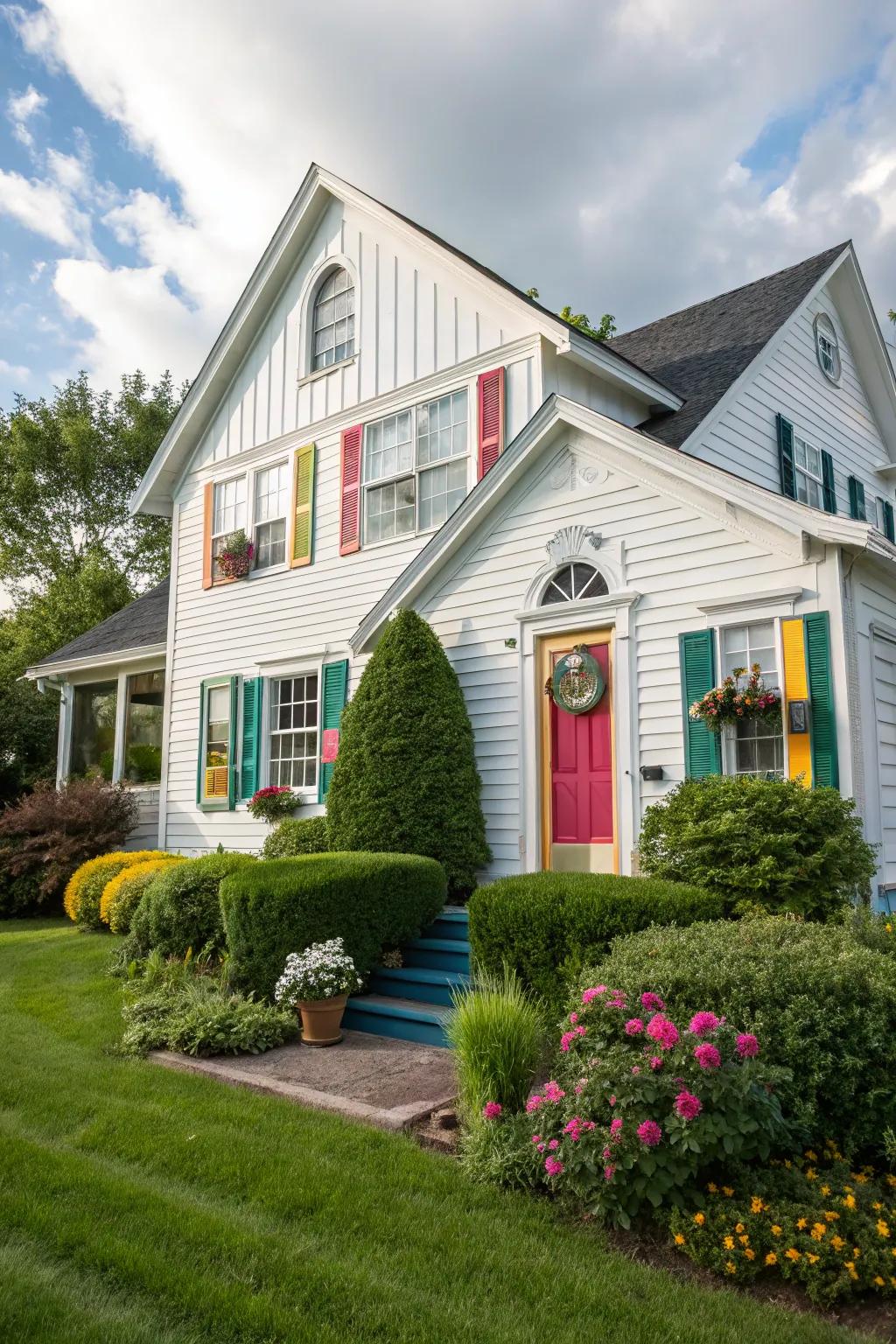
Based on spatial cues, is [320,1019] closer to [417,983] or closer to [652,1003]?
[417,983]

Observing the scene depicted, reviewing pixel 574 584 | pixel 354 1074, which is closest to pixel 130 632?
pixel 574 584

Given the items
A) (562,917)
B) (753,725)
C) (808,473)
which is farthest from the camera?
(808,473)

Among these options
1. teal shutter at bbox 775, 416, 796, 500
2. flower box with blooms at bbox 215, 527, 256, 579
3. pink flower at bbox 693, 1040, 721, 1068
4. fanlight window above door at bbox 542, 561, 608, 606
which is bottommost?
pink flower at bbox 693, 1040, 721, 1068

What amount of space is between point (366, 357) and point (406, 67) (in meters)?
4.05

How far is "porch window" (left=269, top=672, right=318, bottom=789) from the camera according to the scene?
1220 cm

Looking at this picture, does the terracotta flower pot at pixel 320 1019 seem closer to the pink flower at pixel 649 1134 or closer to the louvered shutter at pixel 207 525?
the pink flower at pixel 649 1134

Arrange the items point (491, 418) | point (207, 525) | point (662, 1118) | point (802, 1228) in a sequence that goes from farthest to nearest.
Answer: point (207, 525) → point (491, 418) → point (662, 1118) → point (802, 1228)

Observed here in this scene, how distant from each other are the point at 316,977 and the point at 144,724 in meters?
9.75

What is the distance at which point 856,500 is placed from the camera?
1337 cm

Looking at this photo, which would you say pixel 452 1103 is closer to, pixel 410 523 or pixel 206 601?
pixel 410 523

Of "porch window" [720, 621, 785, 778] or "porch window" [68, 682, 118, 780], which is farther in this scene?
"porch window" [68, 682, 118, 780]

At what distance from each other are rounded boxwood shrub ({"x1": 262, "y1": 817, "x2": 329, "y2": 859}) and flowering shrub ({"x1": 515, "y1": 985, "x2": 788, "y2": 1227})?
644 centimetres

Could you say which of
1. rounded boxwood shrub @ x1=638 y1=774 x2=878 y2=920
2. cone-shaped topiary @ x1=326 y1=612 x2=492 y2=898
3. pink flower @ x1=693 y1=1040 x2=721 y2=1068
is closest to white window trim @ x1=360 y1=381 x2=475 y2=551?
cone-shaped topiary @ x1=326 y1=612 x2=492 y2=898

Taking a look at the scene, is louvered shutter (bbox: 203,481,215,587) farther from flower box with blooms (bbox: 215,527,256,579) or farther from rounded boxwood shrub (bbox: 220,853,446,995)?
rounded boxwood shrub (bbox: 220,853,446,995)
